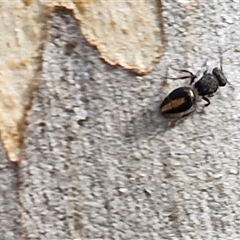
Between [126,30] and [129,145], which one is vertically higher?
[126,30]

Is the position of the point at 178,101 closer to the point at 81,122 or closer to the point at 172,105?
the point at 172,105

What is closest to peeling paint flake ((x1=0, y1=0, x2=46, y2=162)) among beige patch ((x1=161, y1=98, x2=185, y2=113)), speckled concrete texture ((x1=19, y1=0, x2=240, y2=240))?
speckled concrete texture ((x1=19, y1=0, x2=240, y2=240))

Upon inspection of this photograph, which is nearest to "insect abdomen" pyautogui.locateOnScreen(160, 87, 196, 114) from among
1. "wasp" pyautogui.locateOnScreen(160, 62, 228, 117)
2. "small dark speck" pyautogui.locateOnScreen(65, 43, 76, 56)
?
"wasp" pyautogui.locateOnScreen(160, 62, 228, 117)

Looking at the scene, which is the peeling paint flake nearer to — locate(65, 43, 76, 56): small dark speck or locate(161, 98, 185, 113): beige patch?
locate(65, 43, 76, 56): small dark speck

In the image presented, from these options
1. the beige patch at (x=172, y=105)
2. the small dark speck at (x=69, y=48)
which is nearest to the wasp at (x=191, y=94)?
the beige patch at (x=172, y=105)

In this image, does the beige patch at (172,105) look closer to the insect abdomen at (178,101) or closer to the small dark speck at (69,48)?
the insect abdomen at (178,101)

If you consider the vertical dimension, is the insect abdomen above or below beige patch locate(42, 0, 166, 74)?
below

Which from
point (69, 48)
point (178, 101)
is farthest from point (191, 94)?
point (69, 48)
